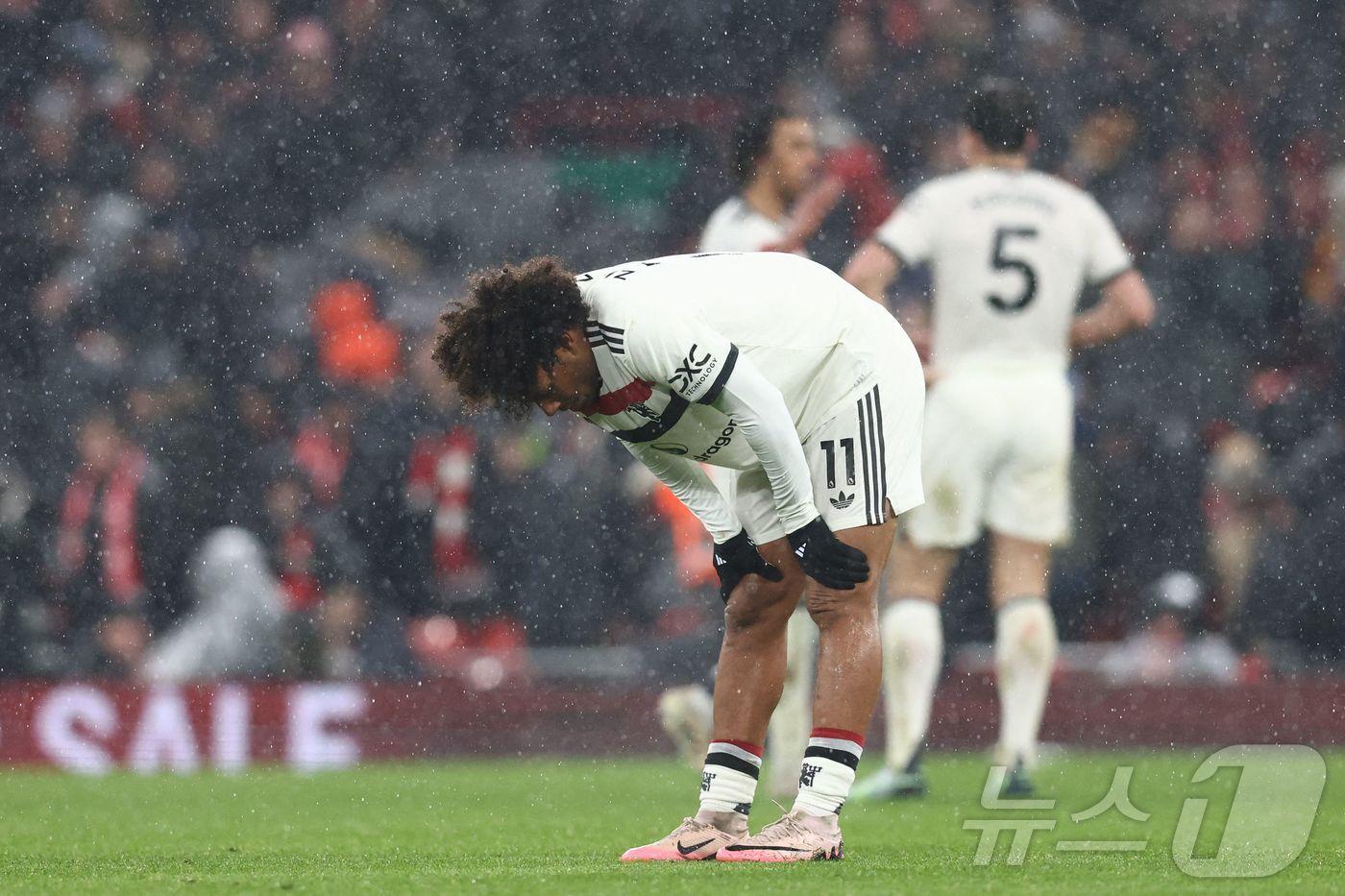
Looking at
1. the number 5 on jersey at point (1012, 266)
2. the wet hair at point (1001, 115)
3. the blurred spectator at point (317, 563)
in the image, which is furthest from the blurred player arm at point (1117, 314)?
the blurred spectator at point (317, 563)

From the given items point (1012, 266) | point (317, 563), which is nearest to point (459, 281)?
point (317, 563)

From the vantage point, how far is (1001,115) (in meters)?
7.40

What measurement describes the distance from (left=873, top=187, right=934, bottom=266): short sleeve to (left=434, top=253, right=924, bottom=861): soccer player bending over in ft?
7.44

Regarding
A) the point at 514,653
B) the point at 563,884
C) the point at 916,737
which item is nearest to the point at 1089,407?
the point at 514,653

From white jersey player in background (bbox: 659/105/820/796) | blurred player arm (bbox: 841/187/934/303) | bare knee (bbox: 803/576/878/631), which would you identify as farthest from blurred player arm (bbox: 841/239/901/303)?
bare knee (bbox: 803/576/878/631)

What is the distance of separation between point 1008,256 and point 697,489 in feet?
9.13

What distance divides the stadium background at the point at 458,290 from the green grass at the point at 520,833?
1168 mm

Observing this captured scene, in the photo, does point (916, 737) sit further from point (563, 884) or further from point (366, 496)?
point (366, 496)

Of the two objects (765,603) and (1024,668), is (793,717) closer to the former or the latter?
(1024,668)

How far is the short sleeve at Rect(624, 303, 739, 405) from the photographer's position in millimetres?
4555

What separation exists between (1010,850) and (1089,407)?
6856 millimetres

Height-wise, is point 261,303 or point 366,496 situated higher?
point 261,303

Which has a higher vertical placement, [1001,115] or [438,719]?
[1001,115]

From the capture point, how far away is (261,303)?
39.7 feet
